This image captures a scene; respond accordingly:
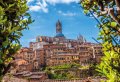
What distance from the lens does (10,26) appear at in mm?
8516

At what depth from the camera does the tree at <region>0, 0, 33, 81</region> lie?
8.48 metres

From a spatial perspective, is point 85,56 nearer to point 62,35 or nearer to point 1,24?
point 62,35

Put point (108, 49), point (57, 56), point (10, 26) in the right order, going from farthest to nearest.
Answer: point (57, 56)
point (108, 49)
point (10, 26)

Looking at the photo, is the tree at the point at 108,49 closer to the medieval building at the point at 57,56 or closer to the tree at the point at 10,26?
the tree at the point at 10,26

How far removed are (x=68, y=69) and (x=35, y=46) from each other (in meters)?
47.3

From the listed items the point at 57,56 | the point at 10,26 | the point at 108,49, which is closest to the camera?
the point at 10,26

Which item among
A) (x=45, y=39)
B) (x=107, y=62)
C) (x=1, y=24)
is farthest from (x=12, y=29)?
(x=45, y=39)

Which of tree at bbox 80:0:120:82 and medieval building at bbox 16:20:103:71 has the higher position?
tree at bbox 80:0:120:82

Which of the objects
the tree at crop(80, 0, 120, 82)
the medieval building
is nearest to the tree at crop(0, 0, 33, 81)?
the tree at crop(80, 0, 120, 82)

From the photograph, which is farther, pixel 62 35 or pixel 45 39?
pixel 62 35

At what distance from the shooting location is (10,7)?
9203 mm

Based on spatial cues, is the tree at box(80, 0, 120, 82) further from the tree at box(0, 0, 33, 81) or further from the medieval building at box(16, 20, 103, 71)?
the medieval building at box(16, 20, 103, 71)

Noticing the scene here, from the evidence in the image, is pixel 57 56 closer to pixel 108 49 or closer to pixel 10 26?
pixel 108 49

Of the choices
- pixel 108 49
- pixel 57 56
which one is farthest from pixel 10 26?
pixel 57 56
